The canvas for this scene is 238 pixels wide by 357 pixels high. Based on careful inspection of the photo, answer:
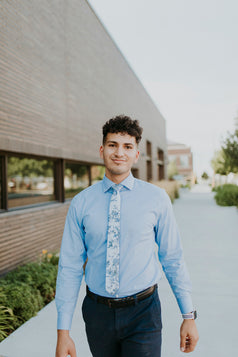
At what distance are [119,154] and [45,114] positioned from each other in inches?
225

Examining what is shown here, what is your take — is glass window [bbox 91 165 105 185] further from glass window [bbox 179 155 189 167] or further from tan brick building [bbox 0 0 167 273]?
glass window [bbox 179 155 189 167]

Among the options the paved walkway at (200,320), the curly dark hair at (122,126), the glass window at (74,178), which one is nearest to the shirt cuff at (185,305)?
the curly dark hair at (122,126)

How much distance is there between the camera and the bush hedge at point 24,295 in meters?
3.81

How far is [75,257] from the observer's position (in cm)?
193

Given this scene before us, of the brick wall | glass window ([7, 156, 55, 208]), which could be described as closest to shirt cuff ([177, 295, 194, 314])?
the brick wall

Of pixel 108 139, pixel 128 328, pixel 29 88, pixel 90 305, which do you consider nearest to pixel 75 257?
pixel 90 305

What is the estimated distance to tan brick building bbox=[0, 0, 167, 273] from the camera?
5.84 m

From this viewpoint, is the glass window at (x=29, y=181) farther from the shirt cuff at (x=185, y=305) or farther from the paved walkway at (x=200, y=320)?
the shirt cuff at (x=185, y=305)

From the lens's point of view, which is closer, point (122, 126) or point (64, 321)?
point (64, 321)

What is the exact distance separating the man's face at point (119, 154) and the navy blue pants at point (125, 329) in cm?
83

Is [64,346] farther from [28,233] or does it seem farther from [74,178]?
[74,178]

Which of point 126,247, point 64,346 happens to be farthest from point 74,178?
point 64,346

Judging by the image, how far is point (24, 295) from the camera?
4125mm

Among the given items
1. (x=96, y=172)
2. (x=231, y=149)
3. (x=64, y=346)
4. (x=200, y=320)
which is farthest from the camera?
(x=231, y=149)
